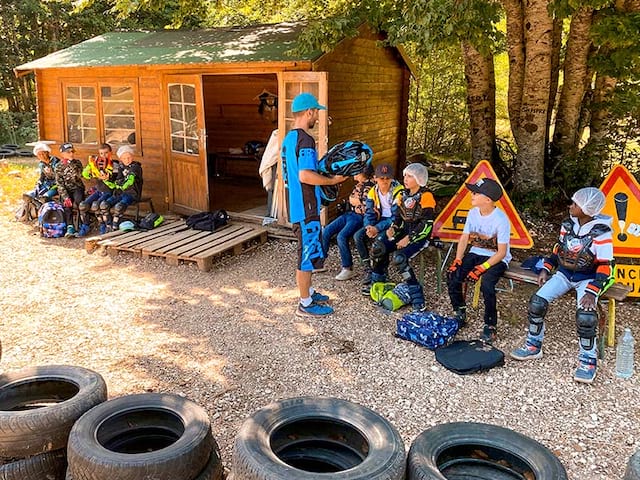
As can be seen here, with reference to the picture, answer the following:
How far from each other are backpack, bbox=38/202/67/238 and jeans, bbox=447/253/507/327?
600 centimetres

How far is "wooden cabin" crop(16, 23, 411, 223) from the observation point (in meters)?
7.91

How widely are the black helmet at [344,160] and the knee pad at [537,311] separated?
6.59ft

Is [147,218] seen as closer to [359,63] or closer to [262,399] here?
[359,63]

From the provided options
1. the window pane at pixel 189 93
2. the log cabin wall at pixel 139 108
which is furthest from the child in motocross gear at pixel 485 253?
the log cabin wall at pixel 139 108

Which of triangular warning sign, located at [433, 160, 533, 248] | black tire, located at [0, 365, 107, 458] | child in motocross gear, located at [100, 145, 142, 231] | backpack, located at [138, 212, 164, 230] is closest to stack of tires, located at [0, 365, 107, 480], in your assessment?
black tire, located at [0, 365, 107, 458]

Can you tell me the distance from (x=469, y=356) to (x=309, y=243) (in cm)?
174

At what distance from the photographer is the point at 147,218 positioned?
8.41 metres

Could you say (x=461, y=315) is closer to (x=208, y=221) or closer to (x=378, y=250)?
(x=378, y=250)

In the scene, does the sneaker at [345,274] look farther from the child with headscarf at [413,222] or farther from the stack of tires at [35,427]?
the stack of tires at [35,427]

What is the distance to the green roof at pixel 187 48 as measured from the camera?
7.95 meters

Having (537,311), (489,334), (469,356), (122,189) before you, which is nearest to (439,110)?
→ (122,189)

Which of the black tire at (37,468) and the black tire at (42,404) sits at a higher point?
the black tire at (42,404)

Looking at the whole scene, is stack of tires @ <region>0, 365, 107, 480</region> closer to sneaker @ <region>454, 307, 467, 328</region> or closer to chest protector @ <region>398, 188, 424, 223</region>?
sneaker @ <region>454, 307, 467, 328</region>

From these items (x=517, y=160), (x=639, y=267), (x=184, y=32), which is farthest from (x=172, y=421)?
(x=184, y=32)
